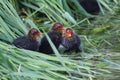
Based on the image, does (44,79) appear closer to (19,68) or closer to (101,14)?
(19,68)

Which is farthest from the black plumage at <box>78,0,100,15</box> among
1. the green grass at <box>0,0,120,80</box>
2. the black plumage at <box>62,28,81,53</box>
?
the black plumage at <box>62,28,81,53</box>

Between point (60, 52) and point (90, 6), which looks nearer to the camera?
point (60, 52)

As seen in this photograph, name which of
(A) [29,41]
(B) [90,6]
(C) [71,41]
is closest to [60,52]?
(C) [71,41]

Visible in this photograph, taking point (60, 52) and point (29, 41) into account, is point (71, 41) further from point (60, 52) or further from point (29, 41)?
point (29, 41)

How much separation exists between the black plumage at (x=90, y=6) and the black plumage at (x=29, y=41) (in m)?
1.90

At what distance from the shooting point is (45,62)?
4512 millimetres

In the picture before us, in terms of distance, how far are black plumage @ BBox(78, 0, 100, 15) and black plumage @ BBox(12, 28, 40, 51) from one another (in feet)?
6.23

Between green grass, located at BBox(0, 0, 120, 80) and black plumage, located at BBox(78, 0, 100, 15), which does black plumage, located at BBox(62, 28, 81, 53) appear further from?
black plumage, located at BBox(78, 0, 100, 15)

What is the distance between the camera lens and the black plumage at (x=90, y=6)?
22.9 feet

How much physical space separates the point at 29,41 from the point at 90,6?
1997 mm

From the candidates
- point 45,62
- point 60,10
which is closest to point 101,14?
point 60,10

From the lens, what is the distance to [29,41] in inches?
204

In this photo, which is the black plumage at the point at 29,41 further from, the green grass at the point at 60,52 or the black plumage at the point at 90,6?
the black plumage at the point at 90,6

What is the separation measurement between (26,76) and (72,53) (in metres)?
1.25
